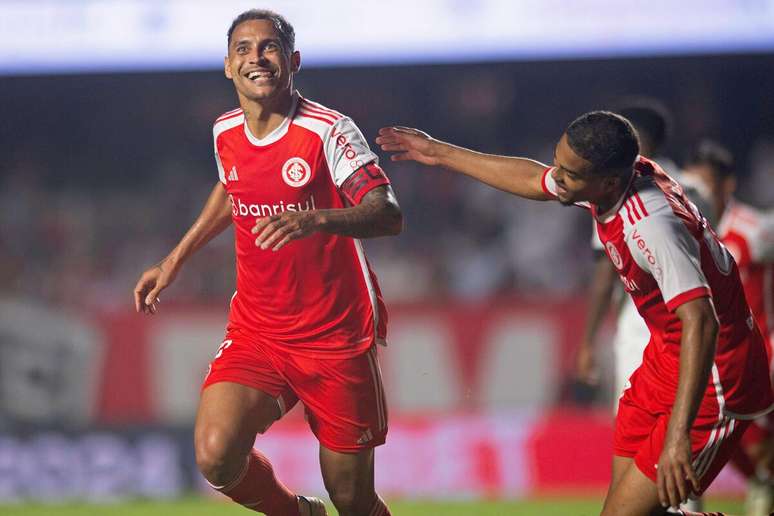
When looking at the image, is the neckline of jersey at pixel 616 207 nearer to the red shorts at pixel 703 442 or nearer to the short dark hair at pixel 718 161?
the red shorts at pixel 703 442

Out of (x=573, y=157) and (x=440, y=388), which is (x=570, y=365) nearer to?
(x=440, y=388)

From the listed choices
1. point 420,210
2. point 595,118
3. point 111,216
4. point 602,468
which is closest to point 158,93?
point 111,216

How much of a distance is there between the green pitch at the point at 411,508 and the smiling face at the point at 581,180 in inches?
169

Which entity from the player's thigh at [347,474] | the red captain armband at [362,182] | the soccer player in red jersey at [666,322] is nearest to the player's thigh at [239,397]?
the player's thigh at [347,474]

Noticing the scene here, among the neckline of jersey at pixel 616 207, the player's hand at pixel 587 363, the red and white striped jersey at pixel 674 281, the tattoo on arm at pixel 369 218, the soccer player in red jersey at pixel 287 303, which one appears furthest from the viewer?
the player's hand at pixel 587 363

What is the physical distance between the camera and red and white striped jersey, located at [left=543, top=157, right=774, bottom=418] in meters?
4.43

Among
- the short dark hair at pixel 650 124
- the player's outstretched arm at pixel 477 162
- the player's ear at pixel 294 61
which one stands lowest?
the player's outstretched arm at pixel 477 162

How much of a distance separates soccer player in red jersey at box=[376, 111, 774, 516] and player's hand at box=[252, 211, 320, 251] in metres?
1.01

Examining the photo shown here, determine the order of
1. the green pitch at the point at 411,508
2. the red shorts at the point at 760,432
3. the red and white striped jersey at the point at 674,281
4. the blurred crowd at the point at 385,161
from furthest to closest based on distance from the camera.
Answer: the blurred crowd at the point at 385,161 → the green pitch at the point at 411,508 → the red shorts at the point at 760,432 → the red and white striped jersey at the point at 674,281

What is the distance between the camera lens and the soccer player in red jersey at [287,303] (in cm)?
521

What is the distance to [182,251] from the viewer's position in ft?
18.7

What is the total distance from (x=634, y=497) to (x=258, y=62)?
7.89 feet

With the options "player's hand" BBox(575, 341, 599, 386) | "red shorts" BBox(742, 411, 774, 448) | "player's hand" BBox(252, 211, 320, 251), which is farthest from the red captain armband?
"red shorts" BBox(742, 411, 774, 448)

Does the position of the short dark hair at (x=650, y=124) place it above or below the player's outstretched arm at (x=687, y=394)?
above
